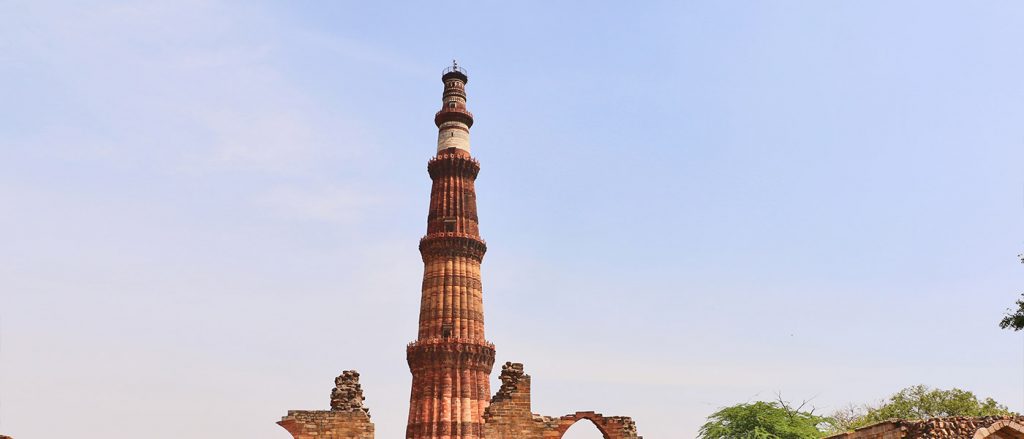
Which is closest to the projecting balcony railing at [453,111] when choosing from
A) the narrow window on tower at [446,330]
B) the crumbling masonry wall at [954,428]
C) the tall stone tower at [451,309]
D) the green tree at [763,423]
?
the tall stone tower at [451,309]

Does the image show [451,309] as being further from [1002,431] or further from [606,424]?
[1002,431]

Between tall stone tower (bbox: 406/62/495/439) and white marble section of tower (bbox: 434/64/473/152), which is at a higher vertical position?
white marble section of tower (bbox: 434/64/473/152)

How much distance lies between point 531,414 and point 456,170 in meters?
14.1

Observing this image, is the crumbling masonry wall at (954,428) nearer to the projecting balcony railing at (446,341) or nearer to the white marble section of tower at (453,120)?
the projecting balcony railing at (446,341)

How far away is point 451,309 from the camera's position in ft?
103

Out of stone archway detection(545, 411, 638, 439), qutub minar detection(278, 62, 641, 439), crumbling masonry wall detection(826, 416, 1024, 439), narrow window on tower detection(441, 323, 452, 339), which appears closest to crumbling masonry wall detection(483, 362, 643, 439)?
stone archway detection(545, 411, 638, 439)

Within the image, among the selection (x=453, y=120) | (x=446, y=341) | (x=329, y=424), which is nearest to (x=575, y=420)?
(x=329, y=424)

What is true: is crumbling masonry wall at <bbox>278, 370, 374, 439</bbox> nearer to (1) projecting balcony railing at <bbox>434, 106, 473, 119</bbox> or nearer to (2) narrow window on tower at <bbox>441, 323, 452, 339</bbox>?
(2) narrow window on tower at <bbox>441, 323, 452, 339</bbox>

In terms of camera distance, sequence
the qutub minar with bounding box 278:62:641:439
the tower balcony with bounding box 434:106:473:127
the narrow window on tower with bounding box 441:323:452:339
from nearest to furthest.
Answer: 1. the qutub minar with bounding box 278:62:641:439
2. the narrow window on tower with bounding box 441:323:452:339
3. the tower balcony with bounding box 434:106:473:127

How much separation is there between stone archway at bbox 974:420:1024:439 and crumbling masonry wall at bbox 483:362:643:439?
29.2 feet

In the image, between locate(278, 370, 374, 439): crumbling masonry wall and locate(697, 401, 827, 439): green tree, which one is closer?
locate(278, 370, 374, 439): crumbling masonry wall

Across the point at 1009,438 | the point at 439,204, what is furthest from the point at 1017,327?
the point at 439,204

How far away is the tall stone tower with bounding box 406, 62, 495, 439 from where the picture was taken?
98.4ft

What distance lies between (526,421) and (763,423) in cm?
928
